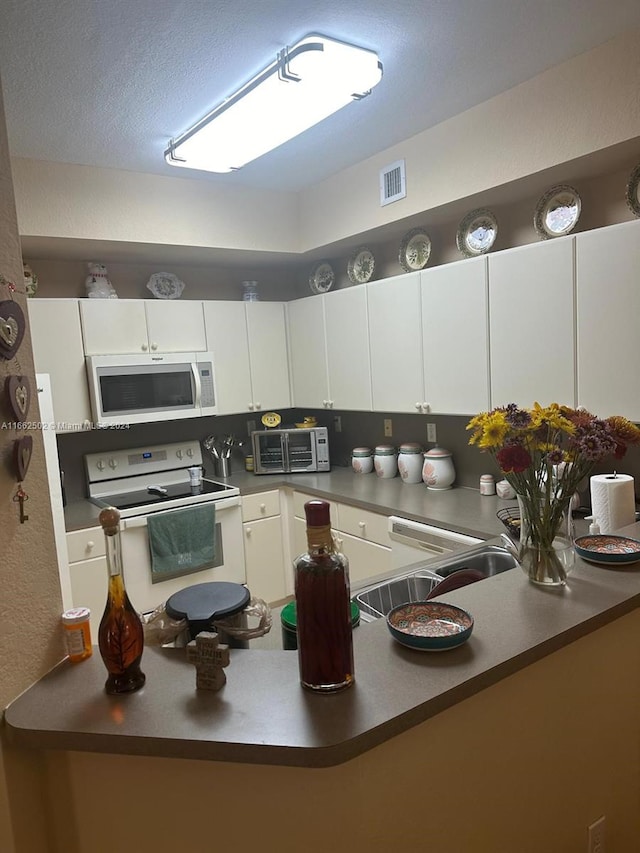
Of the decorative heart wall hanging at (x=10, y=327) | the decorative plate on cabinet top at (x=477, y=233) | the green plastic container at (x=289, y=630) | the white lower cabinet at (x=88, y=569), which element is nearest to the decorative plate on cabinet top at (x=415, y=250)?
the decorative plate on cabinet top at (x=477, y=233)

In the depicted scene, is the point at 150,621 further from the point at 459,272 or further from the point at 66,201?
the point at 66,201

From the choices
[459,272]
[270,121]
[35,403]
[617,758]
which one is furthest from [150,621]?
[459,272]

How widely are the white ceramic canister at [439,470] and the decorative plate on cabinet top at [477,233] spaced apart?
3.57ft

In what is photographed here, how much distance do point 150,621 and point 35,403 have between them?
22.8 inches

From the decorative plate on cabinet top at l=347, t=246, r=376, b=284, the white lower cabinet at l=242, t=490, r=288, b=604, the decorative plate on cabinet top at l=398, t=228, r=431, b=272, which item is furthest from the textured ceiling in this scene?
the white lower cabinet at l=242, t=490, r=288, b=604

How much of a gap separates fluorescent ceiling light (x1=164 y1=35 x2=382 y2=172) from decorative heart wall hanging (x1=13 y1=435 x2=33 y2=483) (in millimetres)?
1486

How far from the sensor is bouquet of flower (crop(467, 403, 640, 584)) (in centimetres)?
141

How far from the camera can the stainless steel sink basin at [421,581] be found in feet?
5.80

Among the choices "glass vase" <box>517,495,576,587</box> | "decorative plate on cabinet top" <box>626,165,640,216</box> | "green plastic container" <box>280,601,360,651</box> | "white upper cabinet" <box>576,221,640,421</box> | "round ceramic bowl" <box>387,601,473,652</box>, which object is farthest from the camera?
"decorative plate on cabinet top" <box>626,165,640,216</box>

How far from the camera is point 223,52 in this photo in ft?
6.34

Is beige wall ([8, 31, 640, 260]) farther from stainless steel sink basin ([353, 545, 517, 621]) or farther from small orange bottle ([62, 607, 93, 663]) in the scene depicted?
small orange bottle ([62, 607, 93, 663])

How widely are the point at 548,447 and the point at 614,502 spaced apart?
2.65 feet

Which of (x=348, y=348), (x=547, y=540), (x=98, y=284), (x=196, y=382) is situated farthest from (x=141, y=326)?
(x=547, y=540)

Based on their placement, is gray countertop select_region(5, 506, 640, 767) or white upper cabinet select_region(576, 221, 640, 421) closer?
gray countertop select_region(5, 506, 640, 767)
